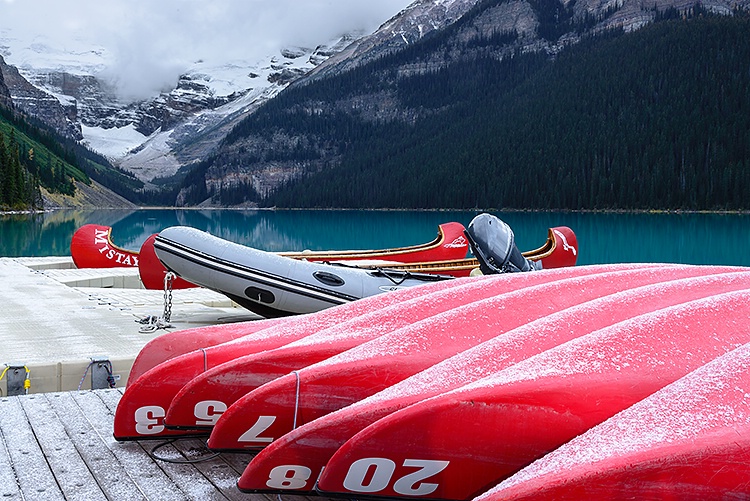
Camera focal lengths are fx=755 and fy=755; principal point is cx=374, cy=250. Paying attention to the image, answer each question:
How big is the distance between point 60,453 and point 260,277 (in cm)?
384

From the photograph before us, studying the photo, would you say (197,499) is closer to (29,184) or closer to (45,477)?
(45,477)

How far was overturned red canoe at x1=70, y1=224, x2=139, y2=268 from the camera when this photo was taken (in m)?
15.5

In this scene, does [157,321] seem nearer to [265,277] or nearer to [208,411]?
[265,277]

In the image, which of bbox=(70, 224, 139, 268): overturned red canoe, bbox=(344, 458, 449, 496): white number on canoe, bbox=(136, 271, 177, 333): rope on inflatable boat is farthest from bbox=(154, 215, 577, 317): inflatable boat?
bbox=(70, 224, 139, 268): overturned red canoe

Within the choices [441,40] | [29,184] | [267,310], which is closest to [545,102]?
[441,40]

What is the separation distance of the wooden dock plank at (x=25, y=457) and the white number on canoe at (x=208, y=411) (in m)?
0.68

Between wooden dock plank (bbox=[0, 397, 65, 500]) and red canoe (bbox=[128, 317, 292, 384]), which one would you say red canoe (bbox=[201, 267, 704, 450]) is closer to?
wooden dock plank (bbox=[0, 397, 65, 500])

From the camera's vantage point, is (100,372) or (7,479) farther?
(100,372)

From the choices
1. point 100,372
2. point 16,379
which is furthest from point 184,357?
point 16,379

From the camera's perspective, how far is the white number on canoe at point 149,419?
3.77 meters

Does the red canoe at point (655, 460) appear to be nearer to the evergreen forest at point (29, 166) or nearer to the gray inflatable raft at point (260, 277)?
the gray inflatable raft at point (260, 277)

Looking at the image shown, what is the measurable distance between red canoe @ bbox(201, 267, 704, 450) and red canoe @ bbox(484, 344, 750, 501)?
3.60 feet

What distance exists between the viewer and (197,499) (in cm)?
313

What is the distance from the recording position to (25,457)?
11.7 feet
